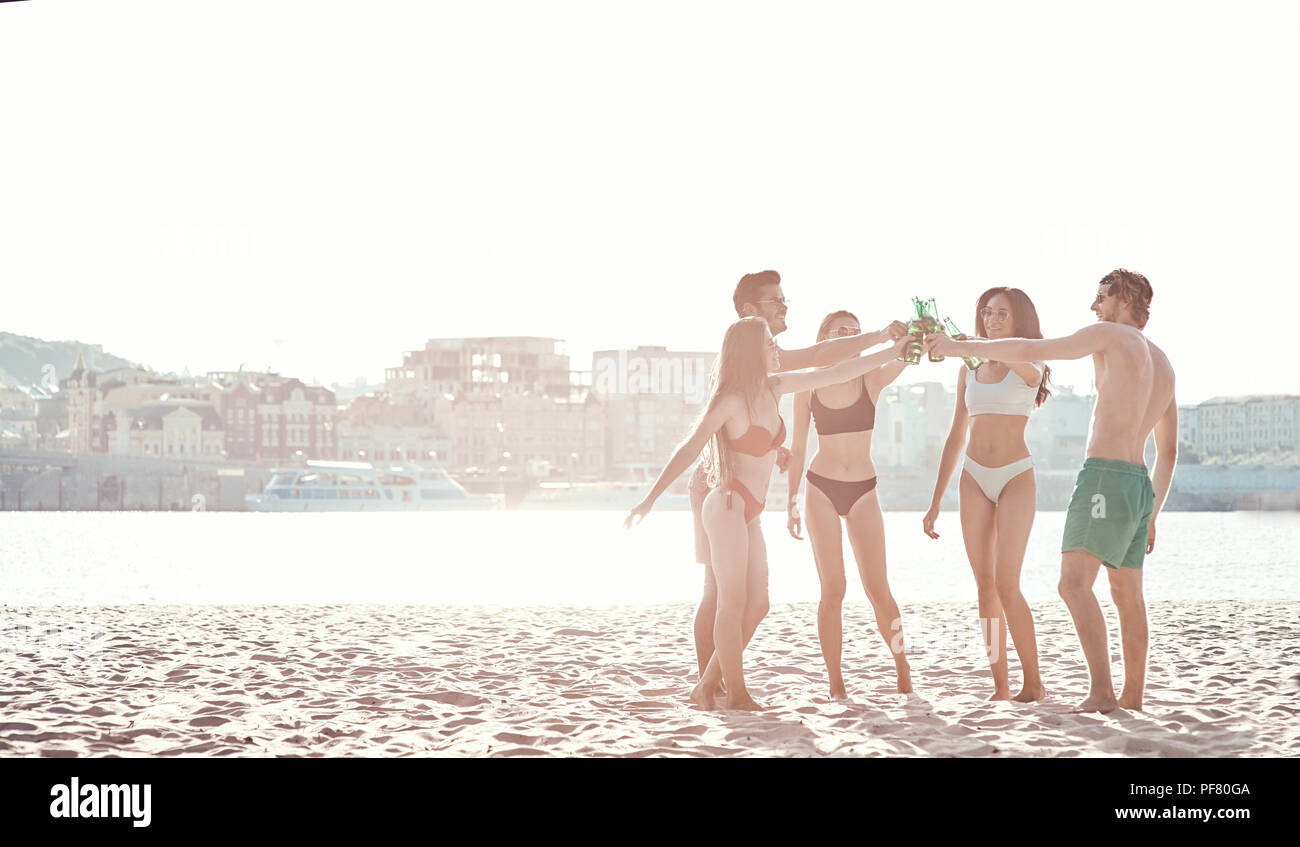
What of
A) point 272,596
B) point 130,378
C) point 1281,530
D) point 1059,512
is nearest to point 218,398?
point 130,378

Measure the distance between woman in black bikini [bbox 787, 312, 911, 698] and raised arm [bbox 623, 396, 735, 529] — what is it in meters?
0.44

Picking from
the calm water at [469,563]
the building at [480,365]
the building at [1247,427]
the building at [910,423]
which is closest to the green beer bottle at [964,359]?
the calm water at [469,563]

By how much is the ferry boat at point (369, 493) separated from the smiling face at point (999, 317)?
71123 millimetres

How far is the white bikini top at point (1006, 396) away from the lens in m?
5.21

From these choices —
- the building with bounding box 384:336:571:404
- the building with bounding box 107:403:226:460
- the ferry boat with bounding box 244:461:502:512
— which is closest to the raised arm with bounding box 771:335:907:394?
the ferry boat with bounding box 244:461:502:512

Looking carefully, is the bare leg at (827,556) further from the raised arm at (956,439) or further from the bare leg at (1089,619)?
the bare leg at (1089,619)

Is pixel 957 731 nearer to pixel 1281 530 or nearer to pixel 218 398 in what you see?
pixel 1281 530

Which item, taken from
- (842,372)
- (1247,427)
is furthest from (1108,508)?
(1247,427)

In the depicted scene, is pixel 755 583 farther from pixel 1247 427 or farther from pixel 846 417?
pixel 1247 427

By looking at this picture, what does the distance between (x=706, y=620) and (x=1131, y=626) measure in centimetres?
165

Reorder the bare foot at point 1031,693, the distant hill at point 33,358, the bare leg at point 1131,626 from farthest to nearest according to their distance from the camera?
the distant hill at point 33,358, the bare foot at point 1031,693, the bare leg at point 1131,626

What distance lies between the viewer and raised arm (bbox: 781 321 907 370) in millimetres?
5207

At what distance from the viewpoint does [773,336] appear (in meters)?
5.34

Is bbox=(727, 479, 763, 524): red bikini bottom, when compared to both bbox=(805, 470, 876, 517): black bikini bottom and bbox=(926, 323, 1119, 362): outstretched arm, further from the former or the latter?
bbox=(926, 323, 1119, 362): outstretched arm
